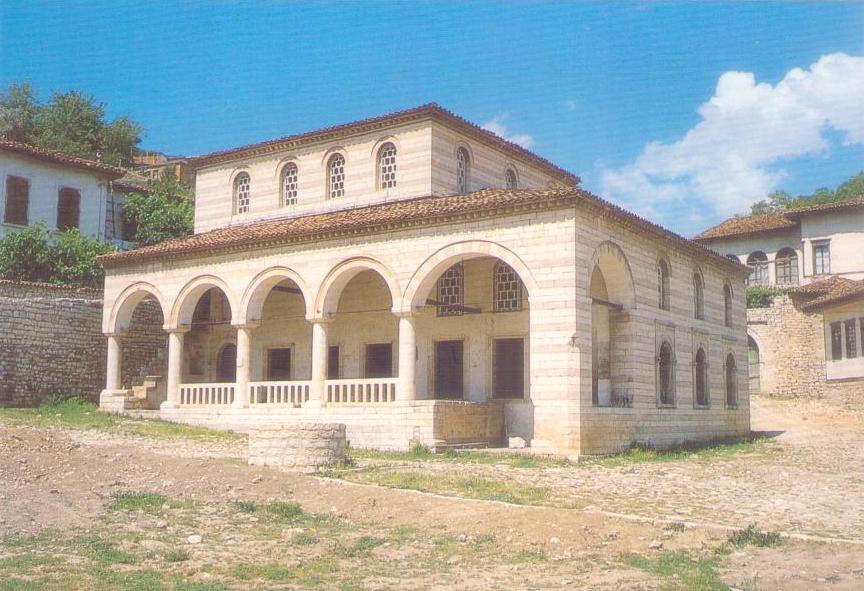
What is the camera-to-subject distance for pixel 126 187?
37.7 meters

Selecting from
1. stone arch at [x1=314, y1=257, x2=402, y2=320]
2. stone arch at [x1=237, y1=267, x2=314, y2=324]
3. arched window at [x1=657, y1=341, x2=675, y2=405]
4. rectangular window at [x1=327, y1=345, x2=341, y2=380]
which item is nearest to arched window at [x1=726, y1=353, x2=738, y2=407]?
arched window at [x1=657, y1=341, x2=675, y2=405]

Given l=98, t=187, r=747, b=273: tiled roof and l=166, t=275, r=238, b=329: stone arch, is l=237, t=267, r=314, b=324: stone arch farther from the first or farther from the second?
l=166, t=275, r=238, b=329: stone arch

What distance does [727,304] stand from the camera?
26656 mm

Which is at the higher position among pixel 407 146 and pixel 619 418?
pixel 407 146

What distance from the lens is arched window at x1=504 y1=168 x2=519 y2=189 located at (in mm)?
25719

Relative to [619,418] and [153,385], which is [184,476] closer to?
[619,418]

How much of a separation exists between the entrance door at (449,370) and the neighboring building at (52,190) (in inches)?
666

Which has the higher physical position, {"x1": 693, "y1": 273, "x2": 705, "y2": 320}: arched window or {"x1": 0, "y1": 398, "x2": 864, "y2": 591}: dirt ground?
{"x1": 693, "y1": 273, "x2": 705, "y2": 320}: arched window

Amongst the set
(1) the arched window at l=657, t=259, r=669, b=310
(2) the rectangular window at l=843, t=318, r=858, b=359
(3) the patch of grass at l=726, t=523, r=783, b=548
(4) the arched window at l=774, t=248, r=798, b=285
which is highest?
(4) the arched window at l=774, t=248, r=798, b=285

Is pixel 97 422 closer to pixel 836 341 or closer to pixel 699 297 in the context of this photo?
pixel 699 297

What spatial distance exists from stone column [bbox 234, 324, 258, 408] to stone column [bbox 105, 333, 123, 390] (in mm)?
4333

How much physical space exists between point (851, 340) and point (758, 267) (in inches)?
335

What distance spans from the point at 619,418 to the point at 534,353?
267 cm

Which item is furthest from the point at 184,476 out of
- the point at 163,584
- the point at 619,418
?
the point at 619,418
